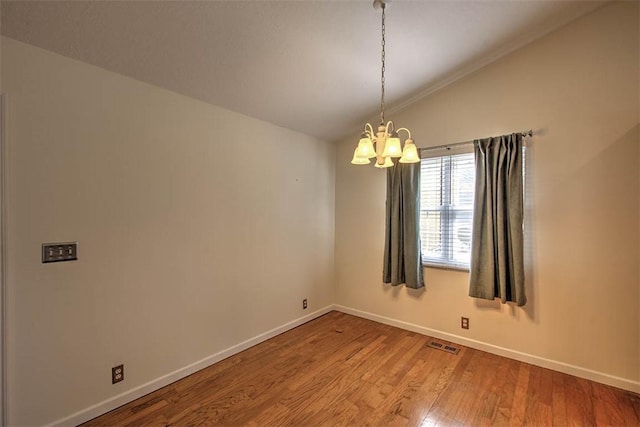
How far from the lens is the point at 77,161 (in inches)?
76.5

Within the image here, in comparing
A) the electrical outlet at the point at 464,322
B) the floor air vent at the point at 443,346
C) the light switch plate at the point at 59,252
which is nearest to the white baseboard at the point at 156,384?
the light switch plate at the point at 59,252

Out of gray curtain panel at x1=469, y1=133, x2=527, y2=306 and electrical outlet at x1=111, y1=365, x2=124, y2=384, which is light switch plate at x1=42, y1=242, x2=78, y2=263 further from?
gray curtain panel at x1=469, y1=133, x2=527, y2=306

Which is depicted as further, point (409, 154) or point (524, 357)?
point (524, 357)

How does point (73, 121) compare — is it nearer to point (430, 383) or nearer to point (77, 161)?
point (77, 161)

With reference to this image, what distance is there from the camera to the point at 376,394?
2293mm

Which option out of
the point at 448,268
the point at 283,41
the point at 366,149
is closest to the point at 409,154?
the point at 366,149

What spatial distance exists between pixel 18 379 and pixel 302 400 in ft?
5.77

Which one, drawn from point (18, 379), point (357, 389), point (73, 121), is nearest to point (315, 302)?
point (357, 389)

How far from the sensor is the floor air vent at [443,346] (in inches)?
119

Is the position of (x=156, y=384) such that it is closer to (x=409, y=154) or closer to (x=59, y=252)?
(x=59, y=252)

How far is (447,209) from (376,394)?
1984mm

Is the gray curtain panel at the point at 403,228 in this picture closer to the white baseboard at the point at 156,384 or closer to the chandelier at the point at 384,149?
the white baseboard at the point at 156,384

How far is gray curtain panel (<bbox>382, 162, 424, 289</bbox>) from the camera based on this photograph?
334 centimetres

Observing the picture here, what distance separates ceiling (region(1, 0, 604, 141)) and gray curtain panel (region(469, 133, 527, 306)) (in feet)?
3.02
